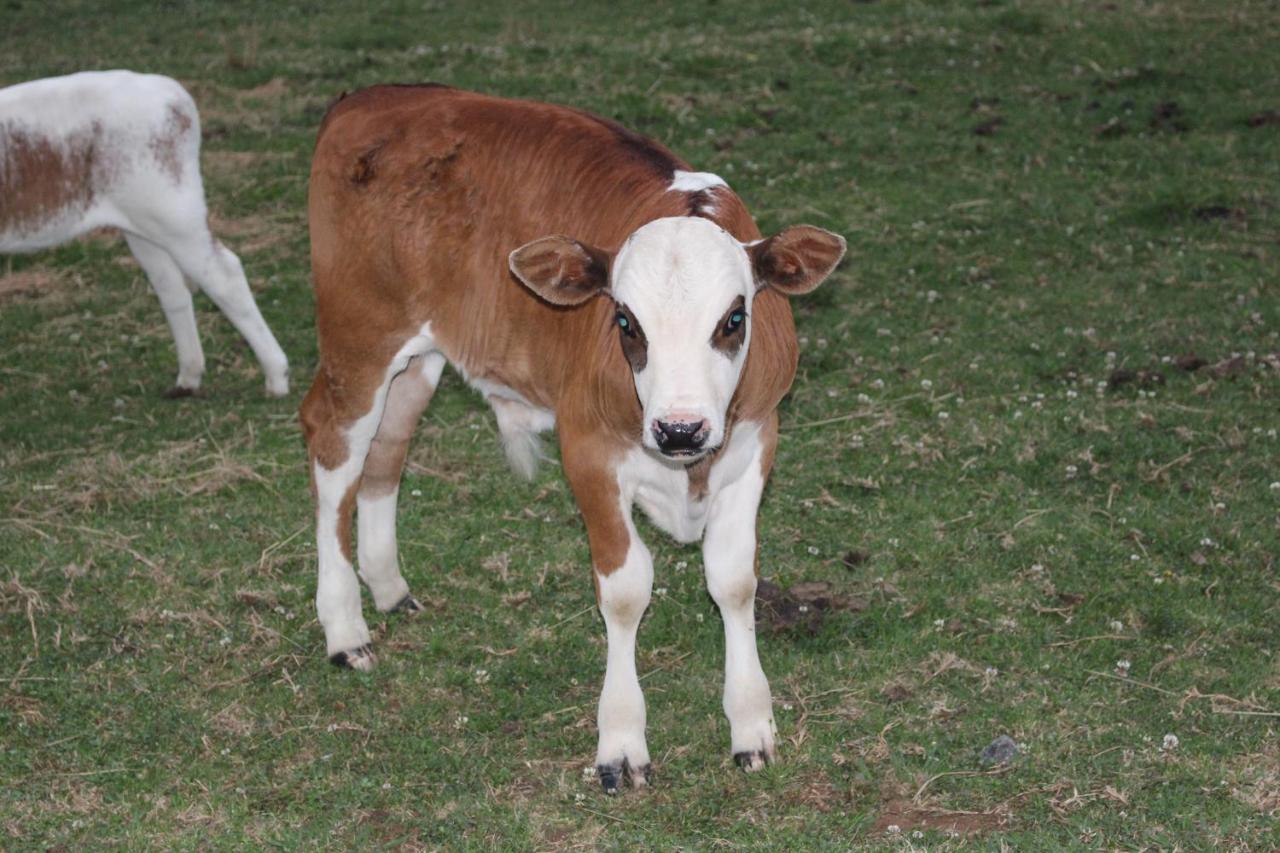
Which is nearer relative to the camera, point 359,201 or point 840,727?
point 840,727

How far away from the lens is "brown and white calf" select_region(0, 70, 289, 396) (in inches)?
373

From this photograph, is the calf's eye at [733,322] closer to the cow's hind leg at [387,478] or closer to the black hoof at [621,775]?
the black hoof at [621,775]

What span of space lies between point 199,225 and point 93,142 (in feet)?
2.50

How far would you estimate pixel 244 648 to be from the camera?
6.80 meters

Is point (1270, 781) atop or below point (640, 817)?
atop

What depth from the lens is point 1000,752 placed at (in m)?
5.70

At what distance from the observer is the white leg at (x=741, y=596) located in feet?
19.0

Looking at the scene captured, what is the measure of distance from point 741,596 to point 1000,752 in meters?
1.06

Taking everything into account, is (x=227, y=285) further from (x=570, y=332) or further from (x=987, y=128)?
(x=987, y=128)

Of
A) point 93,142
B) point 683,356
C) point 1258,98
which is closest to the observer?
point 683,356

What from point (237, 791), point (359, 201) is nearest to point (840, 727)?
point (237, 791)

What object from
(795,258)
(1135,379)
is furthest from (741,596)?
(1135,379)

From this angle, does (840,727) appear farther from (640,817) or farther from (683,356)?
(683,356)

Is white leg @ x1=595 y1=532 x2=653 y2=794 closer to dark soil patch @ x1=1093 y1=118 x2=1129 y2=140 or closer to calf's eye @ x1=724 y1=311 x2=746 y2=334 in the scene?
calf's eye @ x1=724 y1=311 x2=746 y2=334
